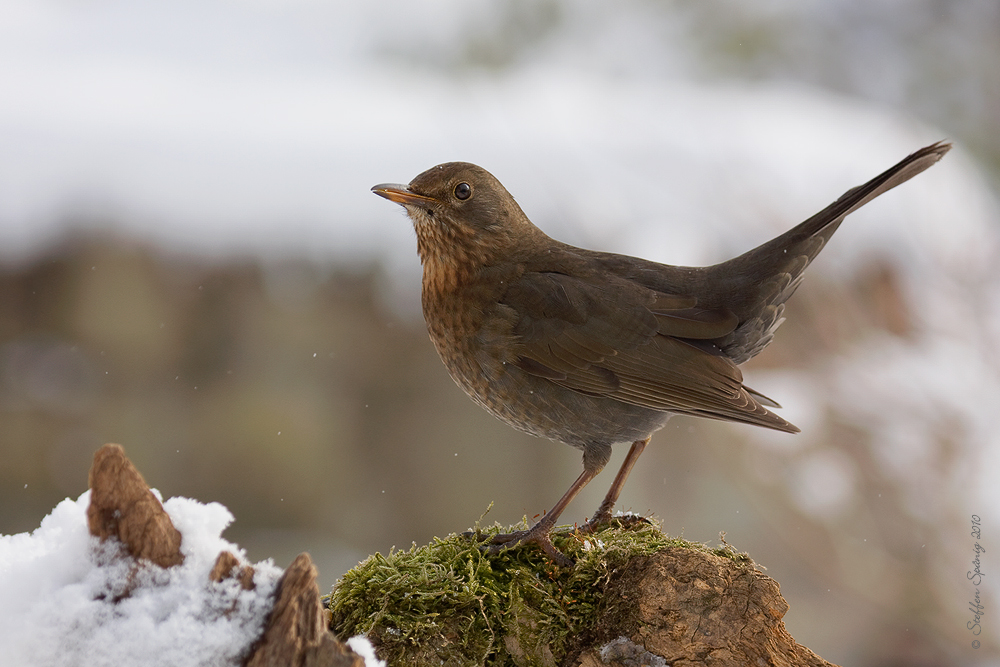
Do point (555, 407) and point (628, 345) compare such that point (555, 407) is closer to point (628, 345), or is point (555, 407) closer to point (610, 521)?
point (628, 345)

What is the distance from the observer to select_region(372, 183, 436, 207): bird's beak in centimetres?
292

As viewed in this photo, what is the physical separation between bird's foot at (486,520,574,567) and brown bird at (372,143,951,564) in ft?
0.11

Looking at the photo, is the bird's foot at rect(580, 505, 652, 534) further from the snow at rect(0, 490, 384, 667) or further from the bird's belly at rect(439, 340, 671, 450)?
the snow at rect(0, 490, 384, 667)

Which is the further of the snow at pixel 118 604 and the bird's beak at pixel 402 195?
the bird's beak at pixel 402 195

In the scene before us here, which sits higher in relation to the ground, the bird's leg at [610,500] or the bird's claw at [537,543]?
the bird's leg at [610,500]

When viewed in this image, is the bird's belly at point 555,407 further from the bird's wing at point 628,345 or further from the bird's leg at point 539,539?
the bird's leg at point 539,539

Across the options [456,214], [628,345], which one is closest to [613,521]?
[628,345]

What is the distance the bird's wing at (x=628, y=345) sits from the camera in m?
2.79

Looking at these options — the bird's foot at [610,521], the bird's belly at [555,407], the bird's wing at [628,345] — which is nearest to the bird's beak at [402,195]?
the bird's wing at [628,345]

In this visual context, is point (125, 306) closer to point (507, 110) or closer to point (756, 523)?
point (507, 110)

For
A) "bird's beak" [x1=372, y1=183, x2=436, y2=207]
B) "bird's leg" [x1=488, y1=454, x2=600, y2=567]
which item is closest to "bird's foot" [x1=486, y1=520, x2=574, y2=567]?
"bird's leg" [x1=488, y1=454, x2=600, y2=567]

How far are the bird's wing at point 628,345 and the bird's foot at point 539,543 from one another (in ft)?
1.72

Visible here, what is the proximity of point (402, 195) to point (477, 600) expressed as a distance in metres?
1.48

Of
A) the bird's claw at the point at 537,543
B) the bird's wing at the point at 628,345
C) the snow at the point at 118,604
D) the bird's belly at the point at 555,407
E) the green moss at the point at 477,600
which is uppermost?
the bird's wing at the point at 628,345
